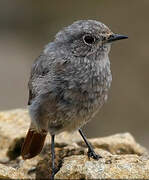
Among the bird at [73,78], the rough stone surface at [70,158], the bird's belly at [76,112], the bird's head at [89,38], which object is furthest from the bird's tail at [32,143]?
the bird's head at [89,38]

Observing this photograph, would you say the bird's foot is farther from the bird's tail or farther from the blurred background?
the blurred background

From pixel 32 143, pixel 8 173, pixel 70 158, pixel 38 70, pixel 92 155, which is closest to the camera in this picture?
pixel 8 173

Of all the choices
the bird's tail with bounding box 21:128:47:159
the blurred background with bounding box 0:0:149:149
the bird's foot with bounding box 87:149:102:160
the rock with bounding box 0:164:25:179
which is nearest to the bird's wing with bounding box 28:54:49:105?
the bird's tail with bounding box 21:128:47:159

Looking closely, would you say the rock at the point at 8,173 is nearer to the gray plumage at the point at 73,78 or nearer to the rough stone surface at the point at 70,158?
the rough stone surface at the point at 70,158

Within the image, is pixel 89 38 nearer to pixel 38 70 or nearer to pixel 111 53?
pixel 38 70

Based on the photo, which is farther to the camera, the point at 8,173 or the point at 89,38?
the point at 89,38

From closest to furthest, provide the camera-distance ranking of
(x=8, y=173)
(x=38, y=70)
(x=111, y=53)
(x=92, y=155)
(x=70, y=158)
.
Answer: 1. (x=8, y=173)
2. (x=70, y=158)
3. (x=92, y=155)
4. (x=38, y=70)
5. (x=111, y=53)

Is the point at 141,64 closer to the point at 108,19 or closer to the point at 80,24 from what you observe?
the point at 108,19

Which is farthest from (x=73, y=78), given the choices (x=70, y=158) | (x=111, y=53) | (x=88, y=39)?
(x=111, y=53)
